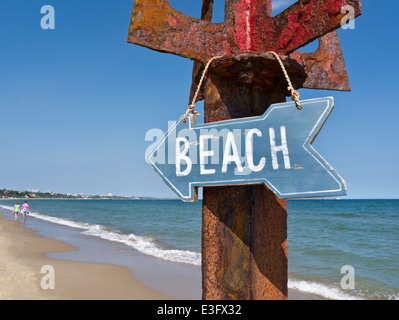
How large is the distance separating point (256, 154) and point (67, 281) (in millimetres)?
7539

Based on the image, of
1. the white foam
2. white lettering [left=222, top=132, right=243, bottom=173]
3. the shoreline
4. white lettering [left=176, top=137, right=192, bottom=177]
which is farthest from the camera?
the white foam

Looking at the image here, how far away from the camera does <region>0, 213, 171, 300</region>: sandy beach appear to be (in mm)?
6516

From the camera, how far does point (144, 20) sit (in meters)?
1.54

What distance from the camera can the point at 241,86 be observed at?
1546mm

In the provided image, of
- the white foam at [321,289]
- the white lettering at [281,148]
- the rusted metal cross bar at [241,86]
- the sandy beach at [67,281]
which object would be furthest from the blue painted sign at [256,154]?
the white foam at [321,289]

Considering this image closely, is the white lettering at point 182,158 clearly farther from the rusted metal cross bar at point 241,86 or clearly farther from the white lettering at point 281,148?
the white lettering at point 281,148

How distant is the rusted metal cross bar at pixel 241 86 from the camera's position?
1.42m

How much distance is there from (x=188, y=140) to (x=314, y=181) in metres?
0.62

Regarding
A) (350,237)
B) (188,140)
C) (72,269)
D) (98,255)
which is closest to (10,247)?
(98,255)

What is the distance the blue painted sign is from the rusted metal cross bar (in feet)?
0.36
